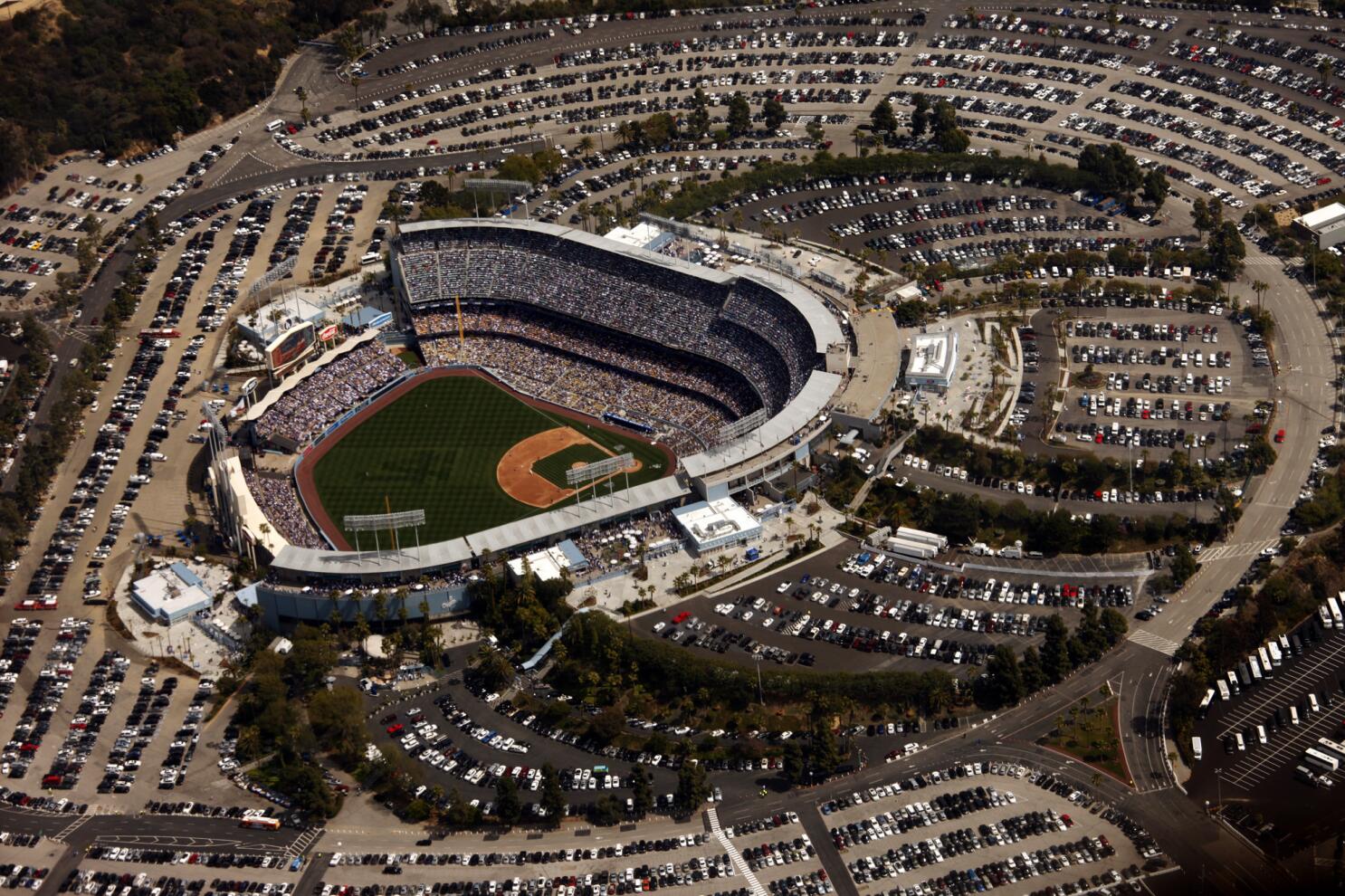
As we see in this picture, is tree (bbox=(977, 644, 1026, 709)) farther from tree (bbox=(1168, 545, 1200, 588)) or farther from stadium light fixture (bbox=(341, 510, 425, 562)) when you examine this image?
stadium light fixture (bbox=(341, 510, 425, 562))

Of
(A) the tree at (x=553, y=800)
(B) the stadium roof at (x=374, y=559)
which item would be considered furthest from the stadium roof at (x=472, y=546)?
(A) the tree at (x=553, y=800)

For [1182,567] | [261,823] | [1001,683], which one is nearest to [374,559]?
[261,823]

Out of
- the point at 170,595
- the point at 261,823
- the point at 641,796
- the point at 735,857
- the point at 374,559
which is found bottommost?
the point at 261,823

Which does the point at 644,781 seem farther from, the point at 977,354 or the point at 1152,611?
the point at 977,354

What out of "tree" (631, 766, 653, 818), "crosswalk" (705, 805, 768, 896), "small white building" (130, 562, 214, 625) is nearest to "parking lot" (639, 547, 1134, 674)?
"tree" (631, 766, 653, 818)

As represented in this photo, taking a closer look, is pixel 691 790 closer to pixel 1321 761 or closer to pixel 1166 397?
pixel 1321 761
